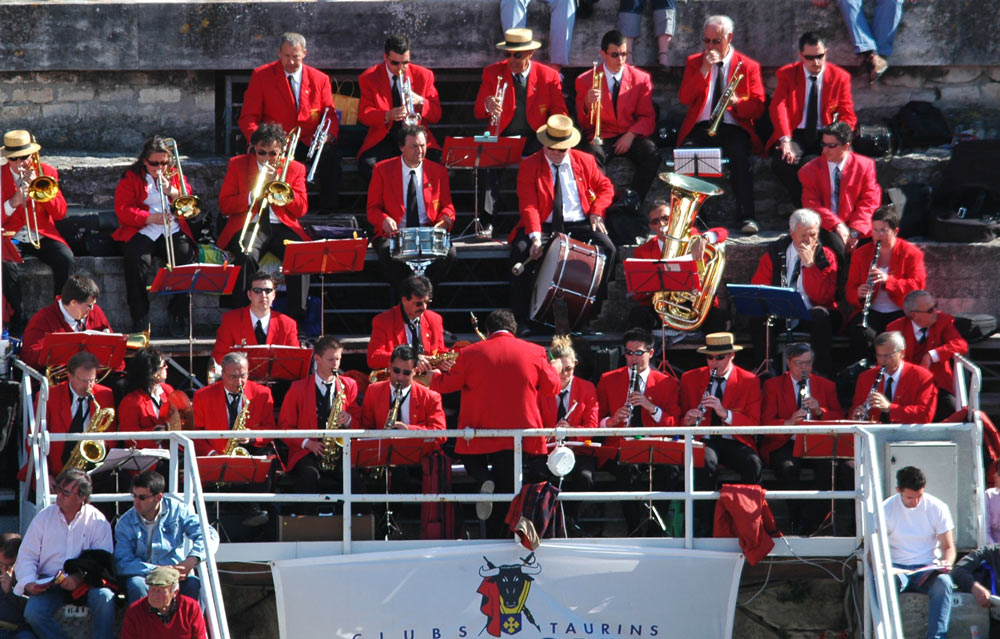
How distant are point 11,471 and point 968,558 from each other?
684 cm

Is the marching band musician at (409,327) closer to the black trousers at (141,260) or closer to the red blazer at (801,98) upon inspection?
the black trousers at (141,260)

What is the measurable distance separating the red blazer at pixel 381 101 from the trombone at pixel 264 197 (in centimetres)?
115

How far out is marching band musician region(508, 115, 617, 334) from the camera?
14914mm

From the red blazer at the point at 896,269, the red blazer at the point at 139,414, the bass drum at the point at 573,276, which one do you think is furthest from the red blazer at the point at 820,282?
the red blazer at the point at 139,414

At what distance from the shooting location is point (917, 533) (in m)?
12.2

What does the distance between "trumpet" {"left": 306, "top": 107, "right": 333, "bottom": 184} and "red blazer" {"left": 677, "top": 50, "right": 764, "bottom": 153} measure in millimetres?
3130

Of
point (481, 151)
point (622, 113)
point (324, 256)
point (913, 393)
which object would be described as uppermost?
point (622, 113)

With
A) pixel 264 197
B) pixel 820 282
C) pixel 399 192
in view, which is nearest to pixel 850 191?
pixel 820 282

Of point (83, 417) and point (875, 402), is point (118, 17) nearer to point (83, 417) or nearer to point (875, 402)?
point (83, 417)

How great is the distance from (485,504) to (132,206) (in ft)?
13.8

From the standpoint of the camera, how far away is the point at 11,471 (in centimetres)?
1350

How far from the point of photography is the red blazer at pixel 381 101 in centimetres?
1609

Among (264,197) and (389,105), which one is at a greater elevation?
(389,105)

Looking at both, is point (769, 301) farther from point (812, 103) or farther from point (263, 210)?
point (263, 210)
